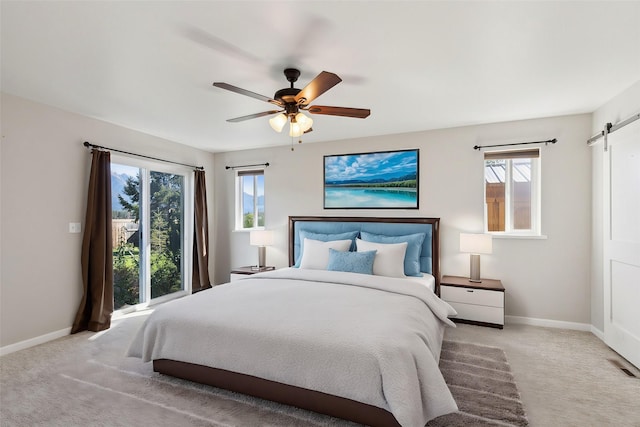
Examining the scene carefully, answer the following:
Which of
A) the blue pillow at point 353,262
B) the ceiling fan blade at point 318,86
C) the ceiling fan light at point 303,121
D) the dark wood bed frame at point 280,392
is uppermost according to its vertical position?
the ceiling fan blade at point 318,86

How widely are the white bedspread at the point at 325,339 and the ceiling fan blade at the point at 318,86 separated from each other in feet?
5.04

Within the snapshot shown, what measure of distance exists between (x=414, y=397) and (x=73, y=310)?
3.60m

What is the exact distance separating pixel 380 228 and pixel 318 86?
2.54m

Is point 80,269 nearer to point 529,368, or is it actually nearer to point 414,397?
point 414,397

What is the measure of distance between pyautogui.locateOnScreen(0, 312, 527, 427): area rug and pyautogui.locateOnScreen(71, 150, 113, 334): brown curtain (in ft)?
2.05

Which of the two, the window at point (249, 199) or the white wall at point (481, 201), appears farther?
the window at point (249, 199)

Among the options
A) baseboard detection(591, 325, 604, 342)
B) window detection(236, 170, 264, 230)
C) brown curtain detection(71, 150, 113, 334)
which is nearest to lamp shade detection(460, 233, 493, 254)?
baseboard detection(591, 325, 604, 342)

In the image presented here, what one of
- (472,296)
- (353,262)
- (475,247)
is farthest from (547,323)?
(353,262)

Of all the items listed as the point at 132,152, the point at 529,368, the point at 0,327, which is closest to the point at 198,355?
the point at 0,327

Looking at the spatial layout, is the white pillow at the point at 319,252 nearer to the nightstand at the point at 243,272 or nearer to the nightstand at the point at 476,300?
the nightstand at the point at 243,272

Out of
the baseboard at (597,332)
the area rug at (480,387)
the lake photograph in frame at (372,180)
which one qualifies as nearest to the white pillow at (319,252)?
the lake photograph in frame at (372,180)

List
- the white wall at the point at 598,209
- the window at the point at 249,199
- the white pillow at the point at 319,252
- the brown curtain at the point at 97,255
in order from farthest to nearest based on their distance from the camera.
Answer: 1. the window at the point at 249,199
2. the white pillow at the point at 319,252
3. the brown curtain at the point at 97,255
4. the white wall at the point at 598,209

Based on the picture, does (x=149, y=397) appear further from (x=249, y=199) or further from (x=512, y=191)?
(x=512, y=191)

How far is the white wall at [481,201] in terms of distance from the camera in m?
3.51
